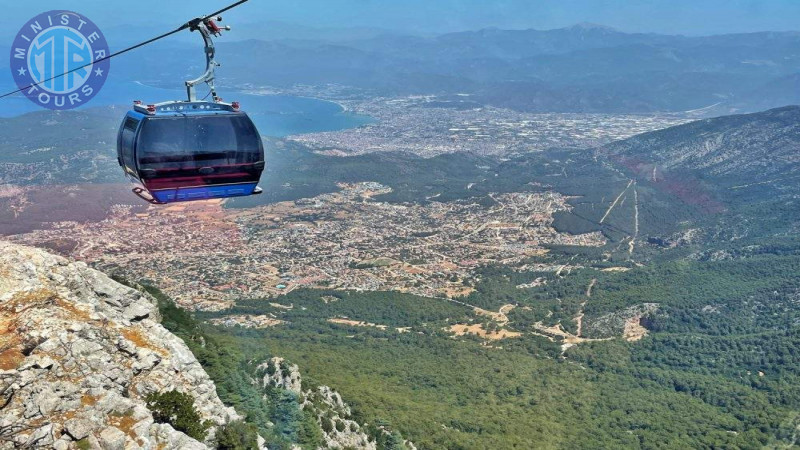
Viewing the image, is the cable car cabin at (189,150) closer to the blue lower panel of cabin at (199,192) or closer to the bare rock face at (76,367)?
the blue lower panel of cabin at (199,192)

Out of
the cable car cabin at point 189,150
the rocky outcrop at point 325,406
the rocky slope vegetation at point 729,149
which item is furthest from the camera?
the rocky slope vegetation at point 729,149

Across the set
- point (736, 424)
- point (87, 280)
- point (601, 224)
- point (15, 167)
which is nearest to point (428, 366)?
point (736, 424)

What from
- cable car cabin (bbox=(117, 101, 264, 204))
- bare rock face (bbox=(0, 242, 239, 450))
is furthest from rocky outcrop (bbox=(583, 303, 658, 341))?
cable car cabin (bbox=(117, 101, 264, 204))

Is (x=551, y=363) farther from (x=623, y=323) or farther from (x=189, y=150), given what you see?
(x=189, y=150)

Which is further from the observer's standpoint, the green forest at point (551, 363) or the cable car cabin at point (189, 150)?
the green forest at point (551, 363)

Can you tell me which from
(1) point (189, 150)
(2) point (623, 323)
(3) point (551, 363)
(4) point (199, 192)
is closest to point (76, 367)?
(4) point (199, 192)

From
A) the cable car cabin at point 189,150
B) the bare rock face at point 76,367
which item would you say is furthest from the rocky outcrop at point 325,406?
the cable car cabin at point 189,150

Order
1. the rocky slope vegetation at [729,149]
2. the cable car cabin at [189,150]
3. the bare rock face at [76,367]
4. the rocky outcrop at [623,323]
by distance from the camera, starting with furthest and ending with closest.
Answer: the rocky slope vegetation at [729,149]
the rocky outcrop at [623,323]
the cable car cabin at [189,150]
the bare rock face at [76,367]
